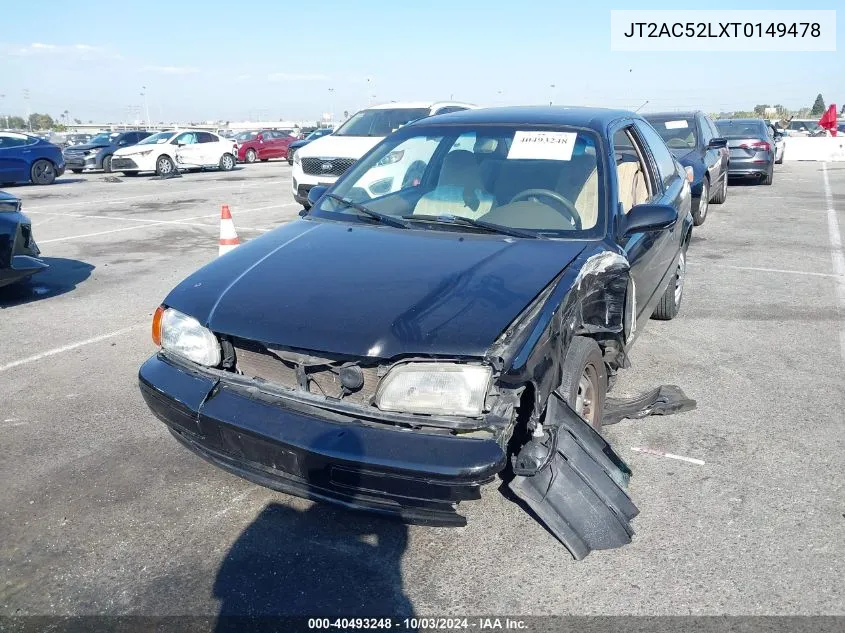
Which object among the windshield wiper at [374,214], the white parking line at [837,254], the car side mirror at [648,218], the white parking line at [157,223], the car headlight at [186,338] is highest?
the windshield wiper at [374,214]

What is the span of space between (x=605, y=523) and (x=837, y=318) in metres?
4.16

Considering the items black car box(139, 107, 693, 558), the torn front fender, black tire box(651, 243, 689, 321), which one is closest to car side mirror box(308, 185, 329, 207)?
black car box(139, 107, 693, 558)

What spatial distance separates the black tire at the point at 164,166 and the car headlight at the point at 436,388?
21.9 metres

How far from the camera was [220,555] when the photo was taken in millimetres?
2779

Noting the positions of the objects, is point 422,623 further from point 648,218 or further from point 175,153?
point 175,153

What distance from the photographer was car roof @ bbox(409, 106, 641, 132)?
4.01m

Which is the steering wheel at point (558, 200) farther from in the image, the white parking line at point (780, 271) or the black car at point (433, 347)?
the white parking line at point (780, 271)

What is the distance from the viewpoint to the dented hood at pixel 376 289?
256cm

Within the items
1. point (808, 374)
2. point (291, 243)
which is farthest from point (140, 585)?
point (808, 374)

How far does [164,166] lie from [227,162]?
3.14 m

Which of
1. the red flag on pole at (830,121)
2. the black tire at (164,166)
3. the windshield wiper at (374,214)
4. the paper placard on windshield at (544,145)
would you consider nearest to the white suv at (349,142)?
the windshield wiper at (374,214)

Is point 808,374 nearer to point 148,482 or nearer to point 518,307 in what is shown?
point 518,307

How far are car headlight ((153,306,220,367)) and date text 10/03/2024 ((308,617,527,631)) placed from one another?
3.63ft

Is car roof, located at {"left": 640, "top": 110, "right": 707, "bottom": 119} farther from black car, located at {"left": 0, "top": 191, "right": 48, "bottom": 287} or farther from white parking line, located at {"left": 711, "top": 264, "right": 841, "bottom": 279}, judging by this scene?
black car, located at {"left": 0, "top": 191, "right": 48, "bottom": 287}
